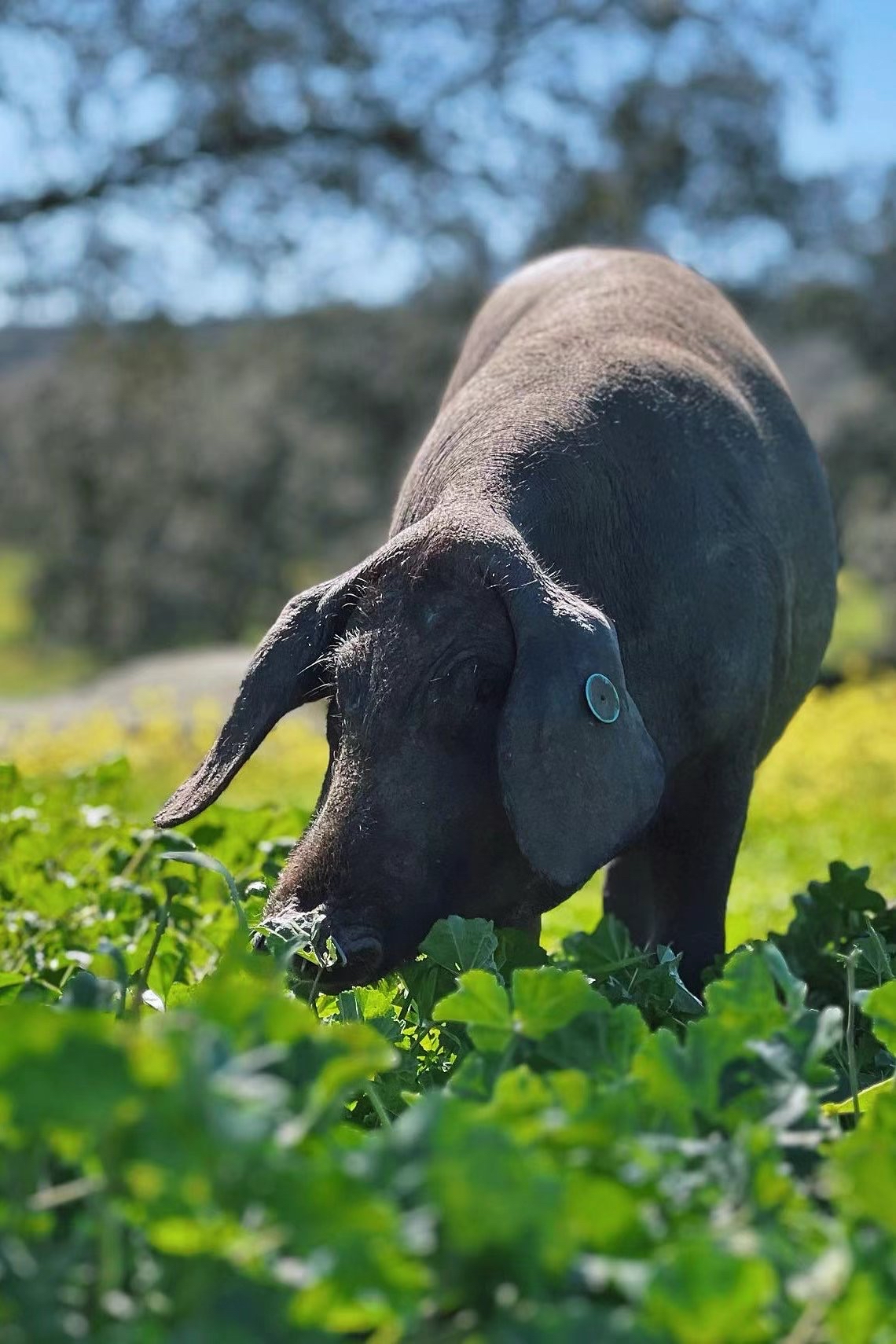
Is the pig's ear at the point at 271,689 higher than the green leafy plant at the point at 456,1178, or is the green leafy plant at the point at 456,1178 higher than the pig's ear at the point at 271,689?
the pig's ear at the point at 271,689

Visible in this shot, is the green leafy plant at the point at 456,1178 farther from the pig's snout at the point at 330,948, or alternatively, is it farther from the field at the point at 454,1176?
the pig's snout at the point at 330,948

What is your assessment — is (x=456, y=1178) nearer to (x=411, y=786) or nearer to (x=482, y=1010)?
(x=482, y=1010)

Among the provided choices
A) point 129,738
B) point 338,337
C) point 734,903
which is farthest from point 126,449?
point 734,903

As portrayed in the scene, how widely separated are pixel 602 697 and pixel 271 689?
82 cm

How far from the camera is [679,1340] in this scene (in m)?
1.48

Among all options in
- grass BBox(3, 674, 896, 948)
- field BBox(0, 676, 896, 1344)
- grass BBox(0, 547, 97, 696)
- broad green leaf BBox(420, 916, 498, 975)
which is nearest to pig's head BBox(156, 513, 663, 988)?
broad green leaf BBox(420, 916, 498, 975)

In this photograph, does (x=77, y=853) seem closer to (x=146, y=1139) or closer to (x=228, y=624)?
(x=146, y=1139)

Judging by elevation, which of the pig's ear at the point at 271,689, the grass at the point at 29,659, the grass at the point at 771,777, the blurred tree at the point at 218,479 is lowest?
the grass at the point at 29,659

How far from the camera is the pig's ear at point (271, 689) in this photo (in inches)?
147

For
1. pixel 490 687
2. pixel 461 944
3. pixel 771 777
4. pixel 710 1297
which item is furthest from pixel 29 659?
pixel 710 1297

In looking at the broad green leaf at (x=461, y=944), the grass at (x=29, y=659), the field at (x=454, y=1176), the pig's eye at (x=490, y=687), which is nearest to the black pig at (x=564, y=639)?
the pig's eye at (x=490, y=687)

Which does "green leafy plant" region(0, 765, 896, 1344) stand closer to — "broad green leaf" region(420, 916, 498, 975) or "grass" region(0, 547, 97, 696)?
"broad green leaf" region(420, 916, 498, 975)

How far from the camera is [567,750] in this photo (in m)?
3.37


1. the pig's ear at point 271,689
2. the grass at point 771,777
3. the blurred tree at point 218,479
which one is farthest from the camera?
the blurred tree at point 218,479
